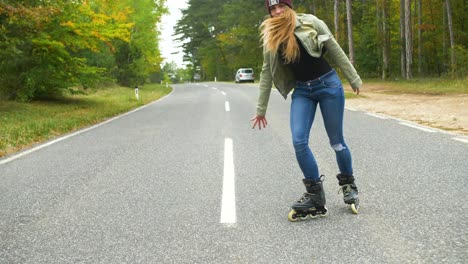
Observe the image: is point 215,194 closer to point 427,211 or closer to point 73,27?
point 427,211

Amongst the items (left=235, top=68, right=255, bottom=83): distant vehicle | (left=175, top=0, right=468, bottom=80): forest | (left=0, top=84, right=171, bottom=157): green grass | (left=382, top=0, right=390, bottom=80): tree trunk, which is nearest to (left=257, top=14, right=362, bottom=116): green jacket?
(left=0, top=84, right=171, bottom=157): green grass

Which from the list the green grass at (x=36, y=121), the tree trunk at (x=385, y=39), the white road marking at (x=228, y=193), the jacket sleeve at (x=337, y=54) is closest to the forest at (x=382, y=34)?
the tree trunk at (x=385, y=39)

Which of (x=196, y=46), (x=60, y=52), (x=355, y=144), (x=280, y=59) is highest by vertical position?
(x=196, y=46)

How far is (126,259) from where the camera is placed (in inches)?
119

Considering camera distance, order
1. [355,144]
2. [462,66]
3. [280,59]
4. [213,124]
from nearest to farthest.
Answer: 1. [280,59]
2. [355,144]
3. [213,124]
4. [462,66]

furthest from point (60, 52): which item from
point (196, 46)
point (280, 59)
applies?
→ point (196, 46)

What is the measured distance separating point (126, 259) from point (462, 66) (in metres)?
25.8

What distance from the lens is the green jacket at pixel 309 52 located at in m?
3.60

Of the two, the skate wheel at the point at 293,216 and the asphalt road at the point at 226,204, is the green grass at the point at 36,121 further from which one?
the skate wheel at the point at 293,216

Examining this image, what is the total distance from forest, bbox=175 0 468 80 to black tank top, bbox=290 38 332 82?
A: 23.4 m

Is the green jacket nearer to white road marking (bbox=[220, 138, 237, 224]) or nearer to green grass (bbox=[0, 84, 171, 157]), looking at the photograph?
white road marking (bbox=[220, 138, 237, 224])

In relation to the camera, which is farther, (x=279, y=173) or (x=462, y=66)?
(x=462, y=66)

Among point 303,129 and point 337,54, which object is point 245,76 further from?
point 303,129

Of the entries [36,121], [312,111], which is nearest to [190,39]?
[36,121]
